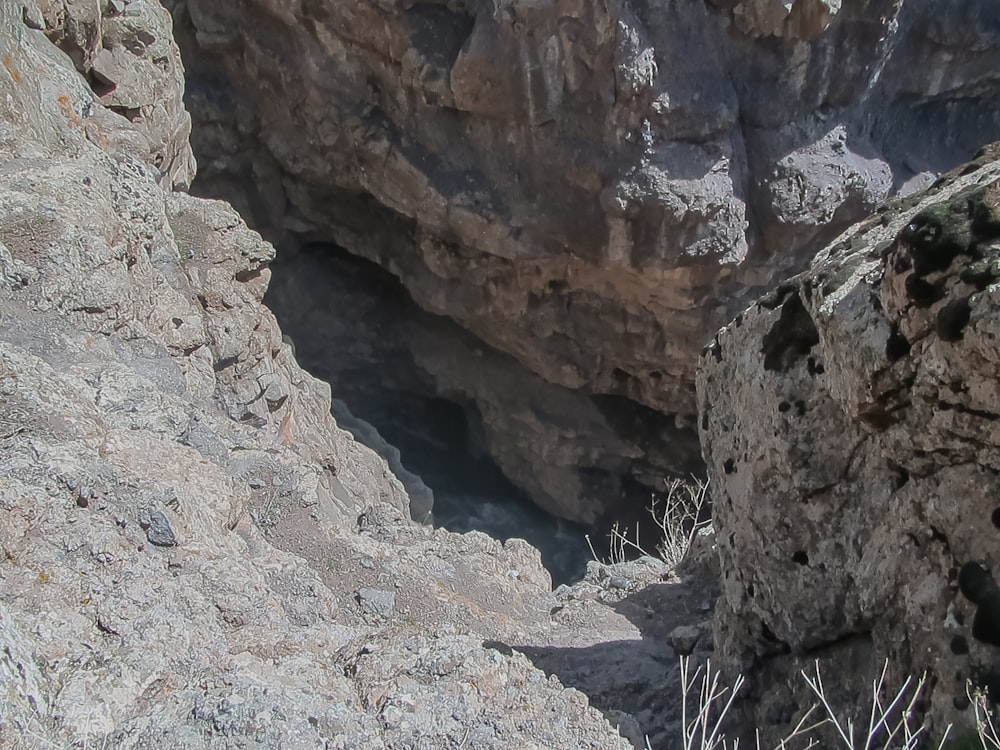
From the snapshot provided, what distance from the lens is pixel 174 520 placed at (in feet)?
9.17

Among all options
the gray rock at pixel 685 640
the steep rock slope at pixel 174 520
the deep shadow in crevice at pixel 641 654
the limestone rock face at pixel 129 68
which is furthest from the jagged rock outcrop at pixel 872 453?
the limestone rock face at pixel 129 68

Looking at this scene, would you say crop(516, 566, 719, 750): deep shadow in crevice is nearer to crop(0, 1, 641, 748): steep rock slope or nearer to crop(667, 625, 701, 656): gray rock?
crop(667, 625, 701, 656): gray rock

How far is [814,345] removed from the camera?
7.98 feet

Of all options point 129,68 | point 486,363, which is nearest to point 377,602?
point 129,68

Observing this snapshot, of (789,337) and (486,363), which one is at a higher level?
(789,337)

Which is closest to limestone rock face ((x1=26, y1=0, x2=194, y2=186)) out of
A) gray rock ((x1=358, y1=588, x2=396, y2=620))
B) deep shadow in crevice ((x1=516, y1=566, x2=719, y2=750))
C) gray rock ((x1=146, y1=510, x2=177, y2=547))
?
gray rock ((x1=146, y1=510, x2=177, y2=547))

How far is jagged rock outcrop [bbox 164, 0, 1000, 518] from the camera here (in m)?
7.75

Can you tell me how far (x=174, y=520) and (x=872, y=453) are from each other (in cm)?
220

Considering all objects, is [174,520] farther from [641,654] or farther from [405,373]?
[405,373]

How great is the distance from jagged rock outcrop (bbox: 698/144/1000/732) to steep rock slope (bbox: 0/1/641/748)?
2.39 feet

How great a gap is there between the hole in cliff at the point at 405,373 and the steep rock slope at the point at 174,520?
430 cm

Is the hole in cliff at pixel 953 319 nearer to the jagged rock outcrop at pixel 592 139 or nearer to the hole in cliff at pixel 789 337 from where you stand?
the hole in cliff at pixel 789 337

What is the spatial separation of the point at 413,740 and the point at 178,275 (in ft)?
12.5

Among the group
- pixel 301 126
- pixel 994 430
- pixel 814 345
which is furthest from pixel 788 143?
pixel 994 430
